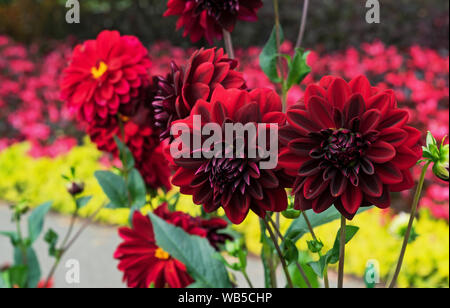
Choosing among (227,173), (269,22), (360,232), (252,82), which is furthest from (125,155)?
(269,22)

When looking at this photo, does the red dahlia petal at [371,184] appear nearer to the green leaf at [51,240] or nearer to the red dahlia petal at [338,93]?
the red dahlia petal at [338,93]

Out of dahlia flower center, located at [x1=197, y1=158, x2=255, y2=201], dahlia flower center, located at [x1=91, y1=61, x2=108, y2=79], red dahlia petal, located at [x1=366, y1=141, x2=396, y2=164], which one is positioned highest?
dahlia flower center, located at [x1=91, y1=61, x2=108, y2=79]

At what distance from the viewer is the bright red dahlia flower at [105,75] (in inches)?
19.8

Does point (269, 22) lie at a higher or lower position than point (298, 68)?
higher

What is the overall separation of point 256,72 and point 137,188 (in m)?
2.05

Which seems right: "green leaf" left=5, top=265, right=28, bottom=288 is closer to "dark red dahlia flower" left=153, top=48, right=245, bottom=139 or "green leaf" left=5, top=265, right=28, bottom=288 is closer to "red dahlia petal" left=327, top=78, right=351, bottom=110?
"dark red dahlia flower" left=153, top=48, right=245, bottom=139

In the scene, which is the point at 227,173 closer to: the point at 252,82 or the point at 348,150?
the point at 348,150

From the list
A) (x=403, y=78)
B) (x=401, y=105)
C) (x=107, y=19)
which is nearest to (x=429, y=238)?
(x=401, y=105)

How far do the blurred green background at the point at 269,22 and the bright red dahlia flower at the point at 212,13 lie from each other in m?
2.21

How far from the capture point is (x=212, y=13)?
1.42ft

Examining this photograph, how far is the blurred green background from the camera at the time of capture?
2.63 meters

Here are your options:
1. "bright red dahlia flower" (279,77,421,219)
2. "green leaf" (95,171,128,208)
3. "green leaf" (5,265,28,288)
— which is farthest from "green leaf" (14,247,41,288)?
"bright red dahlia flower" (279,77,421,219)

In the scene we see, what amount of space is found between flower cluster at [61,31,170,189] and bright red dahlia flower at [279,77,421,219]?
261 mm
